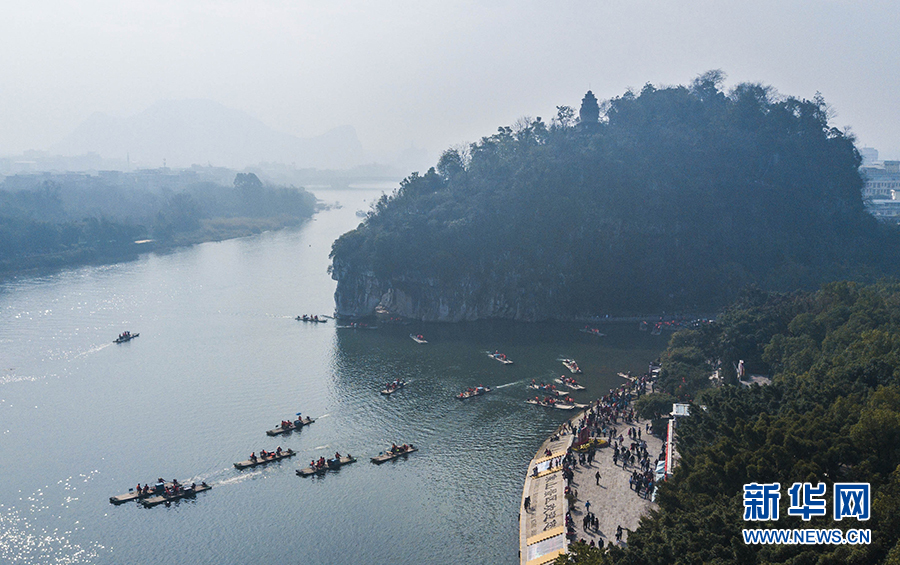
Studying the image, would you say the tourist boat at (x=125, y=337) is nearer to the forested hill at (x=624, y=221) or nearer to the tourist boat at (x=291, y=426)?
the forested hill at (x=624, y=221)

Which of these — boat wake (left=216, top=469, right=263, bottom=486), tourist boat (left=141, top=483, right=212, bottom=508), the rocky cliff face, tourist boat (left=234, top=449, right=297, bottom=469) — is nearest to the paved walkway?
tourist boat (left=234, top=449, right=297, bottom=469)

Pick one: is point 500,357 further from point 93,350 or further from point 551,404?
point 93,350

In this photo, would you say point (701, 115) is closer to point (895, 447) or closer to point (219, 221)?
point (895, 447)

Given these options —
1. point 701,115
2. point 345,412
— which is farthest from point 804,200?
point 345,412

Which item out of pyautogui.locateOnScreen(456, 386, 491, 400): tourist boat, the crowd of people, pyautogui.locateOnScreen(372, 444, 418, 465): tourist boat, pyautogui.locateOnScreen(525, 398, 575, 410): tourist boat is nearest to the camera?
the crowd of people

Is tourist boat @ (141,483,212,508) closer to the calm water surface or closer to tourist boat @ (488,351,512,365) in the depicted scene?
the calm water surface

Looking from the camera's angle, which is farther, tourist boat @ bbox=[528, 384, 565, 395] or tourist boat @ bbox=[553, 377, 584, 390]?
tourist boat @ bbox=[553, 377, 584, 390]

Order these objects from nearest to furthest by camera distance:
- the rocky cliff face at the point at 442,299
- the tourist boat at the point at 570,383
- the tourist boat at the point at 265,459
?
the tourist boat at the point at 265,459, the tourist boat at the point at 570,383, the rocky cliff face at the point at 442,299

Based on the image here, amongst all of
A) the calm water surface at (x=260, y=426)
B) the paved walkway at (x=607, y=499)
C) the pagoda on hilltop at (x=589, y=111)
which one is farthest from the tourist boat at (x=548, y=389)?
the pagoda on hilltop at (x=589, y=111)
